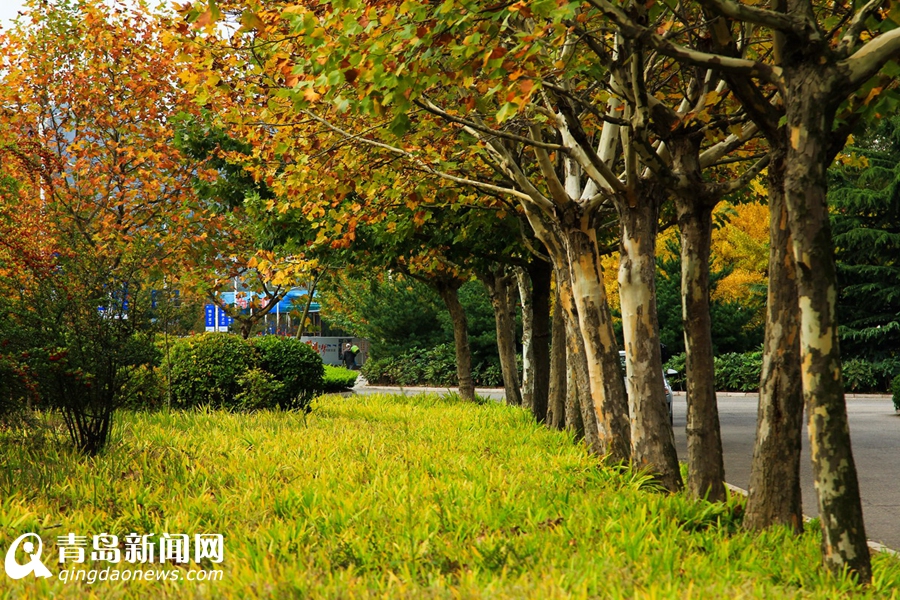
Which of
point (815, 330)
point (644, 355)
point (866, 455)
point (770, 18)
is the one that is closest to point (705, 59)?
point (770, 18)

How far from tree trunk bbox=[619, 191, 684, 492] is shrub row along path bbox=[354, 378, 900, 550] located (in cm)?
195

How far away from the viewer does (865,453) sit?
44.8 feet

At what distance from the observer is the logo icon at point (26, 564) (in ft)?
17.6

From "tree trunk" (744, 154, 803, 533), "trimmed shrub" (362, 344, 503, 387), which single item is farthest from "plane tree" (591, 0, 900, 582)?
"trimmed shrub" (362, 344, 503, 387)

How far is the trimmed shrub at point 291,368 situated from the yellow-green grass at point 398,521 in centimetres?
437

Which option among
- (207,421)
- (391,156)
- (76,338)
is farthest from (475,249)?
(76,338)

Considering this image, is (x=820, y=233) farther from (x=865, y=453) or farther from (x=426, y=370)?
(x=426, y=370)

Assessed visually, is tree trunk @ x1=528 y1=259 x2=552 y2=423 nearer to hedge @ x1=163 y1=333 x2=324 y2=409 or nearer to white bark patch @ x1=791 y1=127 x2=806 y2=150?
hedge @ x1=163 y1=333 x2=324 y2=409

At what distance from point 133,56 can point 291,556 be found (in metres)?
15.4

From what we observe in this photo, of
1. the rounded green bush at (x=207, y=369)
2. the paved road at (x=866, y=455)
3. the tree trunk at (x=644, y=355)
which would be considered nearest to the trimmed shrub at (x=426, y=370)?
the paved road at (x=866, y=455)

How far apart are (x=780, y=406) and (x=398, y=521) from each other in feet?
9.26

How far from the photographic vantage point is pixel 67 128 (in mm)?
18359

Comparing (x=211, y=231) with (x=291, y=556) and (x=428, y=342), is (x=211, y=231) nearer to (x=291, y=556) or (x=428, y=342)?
(x=291, y=556)

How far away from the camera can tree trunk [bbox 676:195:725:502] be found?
7434mm
